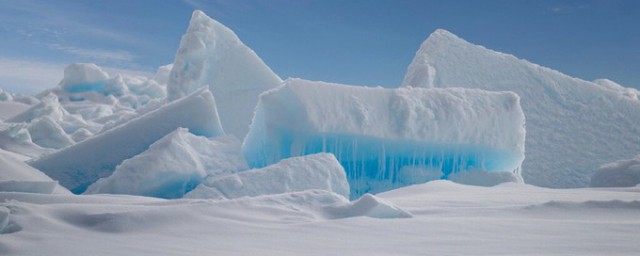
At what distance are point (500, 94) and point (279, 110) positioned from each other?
3.53 meters

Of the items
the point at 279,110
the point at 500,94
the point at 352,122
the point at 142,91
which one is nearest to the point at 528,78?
the point at 500,94

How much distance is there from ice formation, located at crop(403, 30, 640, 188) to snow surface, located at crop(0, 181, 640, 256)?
6.09 metres

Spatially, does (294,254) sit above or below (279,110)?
below

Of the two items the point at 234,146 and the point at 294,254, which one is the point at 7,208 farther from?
the point at 234,146

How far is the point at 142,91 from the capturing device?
2283 centimetres

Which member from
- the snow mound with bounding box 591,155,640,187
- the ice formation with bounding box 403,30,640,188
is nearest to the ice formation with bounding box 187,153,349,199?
the snow mound with bounding box 591,155,640,187

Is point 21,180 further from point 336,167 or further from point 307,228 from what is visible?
point 336,167

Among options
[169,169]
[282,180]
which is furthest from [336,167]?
[169,169]

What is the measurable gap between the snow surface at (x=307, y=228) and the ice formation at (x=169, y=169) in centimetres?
168

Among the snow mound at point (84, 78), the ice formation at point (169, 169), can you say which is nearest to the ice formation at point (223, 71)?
the ice formation at point (169, 169)

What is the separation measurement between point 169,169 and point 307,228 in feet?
10.1

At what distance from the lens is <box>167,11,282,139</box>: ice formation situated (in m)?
9.41

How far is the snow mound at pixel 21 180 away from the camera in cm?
427

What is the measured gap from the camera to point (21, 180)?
14.9 feet
